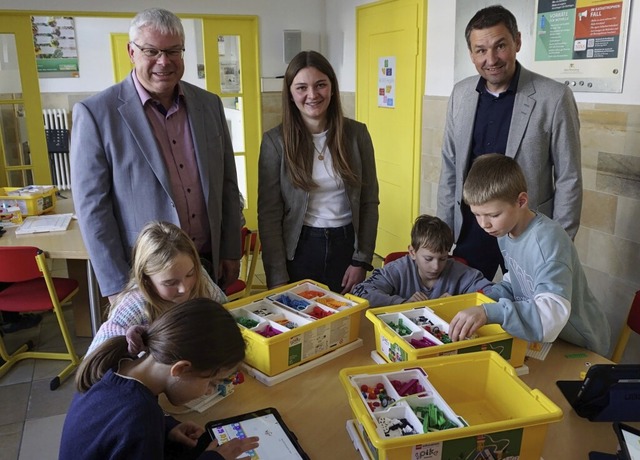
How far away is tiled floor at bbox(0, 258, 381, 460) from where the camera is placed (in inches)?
97.3

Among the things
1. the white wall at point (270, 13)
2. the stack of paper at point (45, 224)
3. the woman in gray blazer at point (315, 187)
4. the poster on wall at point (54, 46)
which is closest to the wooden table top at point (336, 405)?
the woman in gray blazer at point (315, 187)

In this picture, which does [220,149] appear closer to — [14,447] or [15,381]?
[14,447]

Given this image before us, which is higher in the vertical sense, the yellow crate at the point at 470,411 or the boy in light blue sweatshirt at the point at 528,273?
the boy in light blue sweatshirt at the point at 528,273

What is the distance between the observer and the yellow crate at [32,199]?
3438mm

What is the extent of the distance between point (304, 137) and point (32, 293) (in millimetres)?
1925

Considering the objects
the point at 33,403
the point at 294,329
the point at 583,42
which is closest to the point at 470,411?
the point at 294,329

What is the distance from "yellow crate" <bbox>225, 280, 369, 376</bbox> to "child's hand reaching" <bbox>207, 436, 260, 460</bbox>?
10.5 inches

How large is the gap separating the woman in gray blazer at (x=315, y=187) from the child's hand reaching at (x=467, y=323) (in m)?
0.87

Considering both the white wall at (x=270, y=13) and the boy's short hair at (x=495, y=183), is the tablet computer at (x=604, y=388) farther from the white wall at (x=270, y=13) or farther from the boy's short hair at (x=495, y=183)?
the white wall at (x=270, y=13)

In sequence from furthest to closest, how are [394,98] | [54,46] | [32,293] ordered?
[54,46] → [394,98] → [32,293]

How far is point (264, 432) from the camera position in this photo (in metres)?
1.24

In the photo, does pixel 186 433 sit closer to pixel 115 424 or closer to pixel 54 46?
pixel 115 424

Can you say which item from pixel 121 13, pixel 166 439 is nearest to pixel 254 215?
pixel 121 13

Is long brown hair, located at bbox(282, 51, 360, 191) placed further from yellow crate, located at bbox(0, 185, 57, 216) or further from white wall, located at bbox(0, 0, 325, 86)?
white wall, located at bbox(0, 0, 325, 86)
